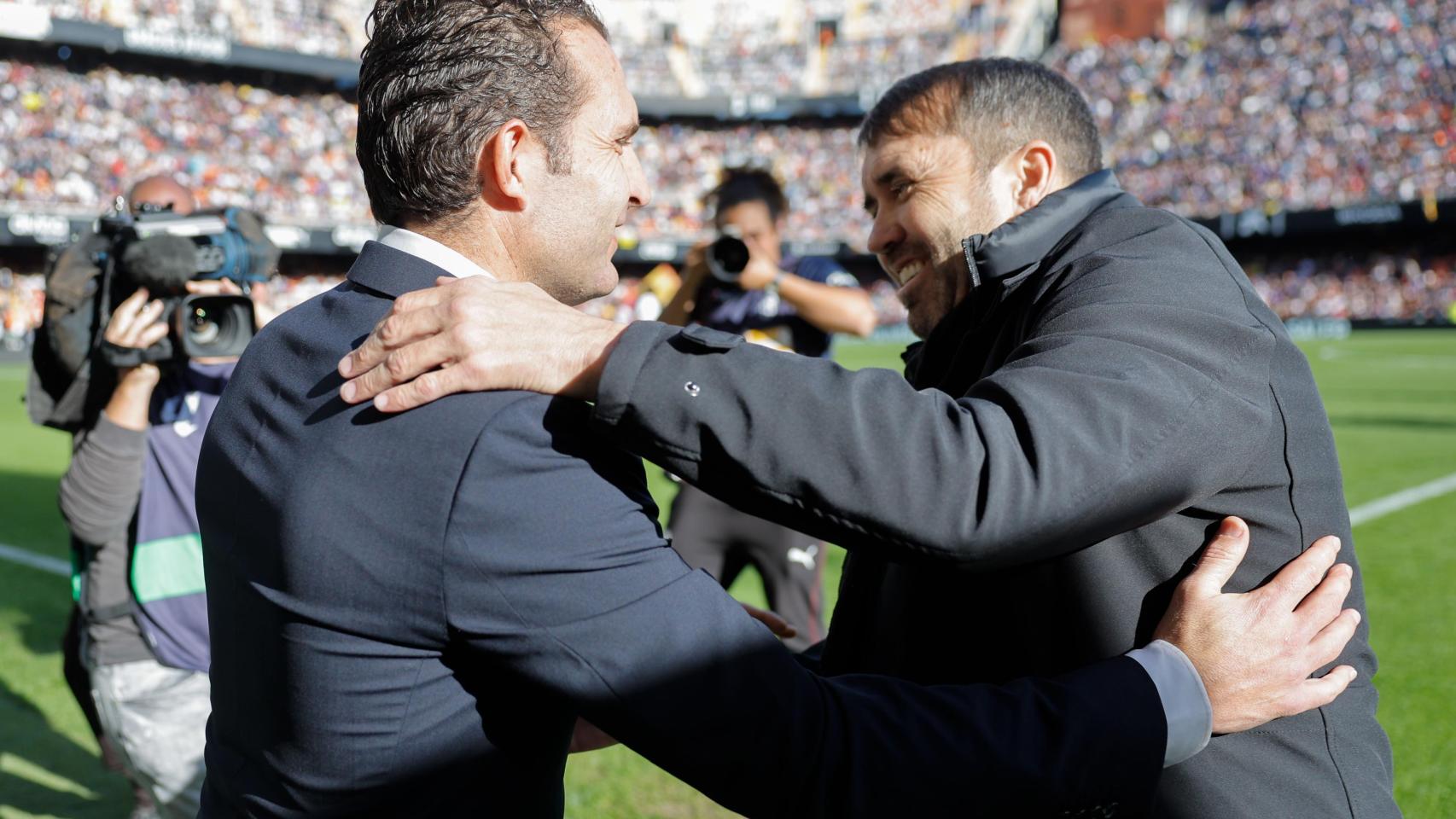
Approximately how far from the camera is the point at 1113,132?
4344cm

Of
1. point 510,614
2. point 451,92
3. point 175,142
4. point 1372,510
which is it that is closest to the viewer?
point 510,614

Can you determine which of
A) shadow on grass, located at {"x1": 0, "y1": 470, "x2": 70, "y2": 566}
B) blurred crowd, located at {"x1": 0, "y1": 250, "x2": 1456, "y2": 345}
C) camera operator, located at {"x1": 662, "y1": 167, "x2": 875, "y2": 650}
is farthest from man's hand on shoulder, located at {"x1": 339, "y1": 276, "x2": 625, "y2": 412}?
blurred crowd, located at {"x1": 0, "y1": 250, "x2": 1456, "y2": 345}

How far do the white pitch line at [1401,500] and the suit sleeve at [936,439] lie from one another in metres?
8.67

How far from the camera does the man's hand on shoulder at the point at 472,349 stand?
142 cm

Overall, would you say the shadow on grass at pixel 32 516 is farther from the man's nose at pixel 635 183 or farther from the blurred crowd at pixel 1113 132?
the blurred crowd at pixel 1113 132

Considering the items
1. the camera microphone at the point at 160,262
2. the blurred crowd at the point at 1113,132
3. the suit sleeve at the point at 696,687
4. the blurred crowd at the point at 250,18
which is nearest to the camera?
the suit sleeve at the point at 696,687

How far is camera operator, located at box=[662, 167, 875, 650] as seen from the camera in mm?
5422

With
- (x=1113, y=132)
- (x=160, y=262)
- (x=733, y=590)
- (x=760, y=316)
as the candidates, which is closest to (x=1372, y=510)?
(x=733, y=590)

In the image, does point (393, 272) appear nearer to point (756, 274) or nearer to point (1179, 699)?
point (1179, 699)

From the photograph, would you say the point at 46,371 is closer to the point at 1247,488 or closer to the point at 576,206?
the point at 576,206

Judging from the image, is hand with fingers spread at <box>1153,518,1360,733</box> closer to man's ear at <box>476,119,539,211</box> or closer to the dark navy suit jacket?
the dark navy suit jacket

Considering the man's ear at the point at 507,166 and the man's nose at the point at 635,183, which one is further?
the man's nose at the point at 635,183

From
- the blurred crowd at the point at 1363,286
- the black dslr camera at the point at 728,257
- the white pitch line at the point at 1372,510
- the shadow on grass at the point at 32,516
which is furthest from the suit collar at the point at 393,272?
the blurred crowd at the point at 1363,286

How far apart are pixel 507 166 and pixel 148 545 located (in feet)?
8.11
